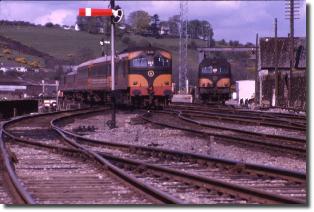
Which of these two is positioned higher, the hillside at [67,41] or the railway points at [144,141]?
the hillside at [67,41]

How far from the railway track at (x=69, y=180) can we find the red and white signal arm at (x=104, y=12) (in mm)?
4493

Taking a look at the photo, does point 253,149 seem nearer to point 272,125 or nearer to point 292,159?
point 292,159

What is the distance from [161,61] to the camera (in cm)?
3516

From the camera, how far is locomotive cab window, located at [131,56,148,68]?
33.8m

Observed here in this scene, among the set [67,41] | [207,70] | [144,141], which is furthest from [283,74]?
[144,141]

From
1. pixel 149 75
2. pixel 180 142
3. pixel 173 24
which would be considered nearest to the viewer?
pixel 180 142

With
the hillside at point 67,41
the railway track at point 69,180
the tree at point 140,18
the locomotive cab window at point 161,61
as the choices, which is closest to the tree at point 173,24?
the hillside at point 67,41

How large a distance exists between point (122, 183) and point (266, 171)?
2.30 metres

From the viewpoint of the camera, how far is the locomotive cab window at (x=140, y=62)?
33781mm

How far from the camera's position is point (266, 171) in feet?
33.4

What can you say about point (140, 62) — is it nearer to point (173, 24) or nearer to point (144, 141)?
point (173, 24)

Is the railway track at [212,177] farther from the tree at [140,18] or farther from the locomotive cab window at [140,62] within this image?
the locomotive cab window at [140,62]

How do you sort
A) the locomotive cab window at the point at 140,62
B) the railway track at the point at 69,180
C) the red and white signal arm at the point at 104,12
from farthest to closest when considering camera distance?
the locomotive cab window at the point at 140,62, the red and white signal arm at the point at 104,12, the railway track at the point at 69,180

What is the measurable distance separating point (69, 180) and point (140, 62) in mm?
24124
